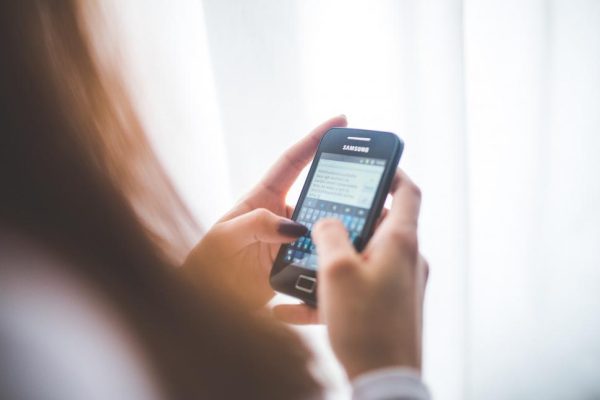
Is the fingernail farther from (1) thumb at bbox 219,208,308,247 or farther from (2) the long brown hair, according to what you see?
(2) the long brown hair

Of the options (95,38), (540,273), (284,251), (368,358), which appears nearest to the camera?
(368,358)

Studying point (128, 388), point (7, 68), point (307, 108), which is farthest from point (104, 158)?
point (307, 108)

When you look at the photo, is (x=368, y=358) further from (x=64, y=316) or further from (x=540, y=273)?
(x=540, y=273)

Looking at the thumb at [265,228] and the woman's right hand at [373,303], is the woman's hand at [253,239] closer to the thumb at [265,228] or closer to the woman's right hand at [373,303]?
the thumb at [265,228]

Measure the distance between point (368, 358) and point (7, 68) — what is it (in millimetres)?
405

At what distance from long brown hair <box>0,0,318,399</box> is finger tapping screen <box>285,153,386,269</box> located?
116 mm

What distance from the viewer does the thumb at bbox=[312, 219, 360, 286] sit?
41cm

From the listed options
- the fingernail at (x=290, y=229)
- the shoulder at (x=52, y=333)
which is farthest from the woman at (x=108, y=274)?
the fingernail at (x=290, y=229)

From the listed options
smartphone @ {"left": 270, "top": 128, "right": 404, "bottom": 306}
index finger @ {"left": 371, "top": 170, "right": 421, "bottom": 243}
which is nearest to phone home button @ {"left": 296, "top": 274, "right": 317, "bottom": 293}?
smartphone @ {"left": 270, "top": 128, "right": 404, "bottom": 306}

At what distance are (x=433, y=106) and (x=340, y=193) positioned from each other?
216mm

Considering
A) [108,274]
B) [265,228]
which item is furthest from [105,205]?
[265,228]

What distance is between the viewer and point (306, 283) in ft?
1.97

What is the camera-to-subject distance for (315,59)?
723 millimetres

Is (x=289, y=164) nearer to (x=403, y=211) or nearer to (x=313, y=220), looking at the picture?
(x=313, y=220)
